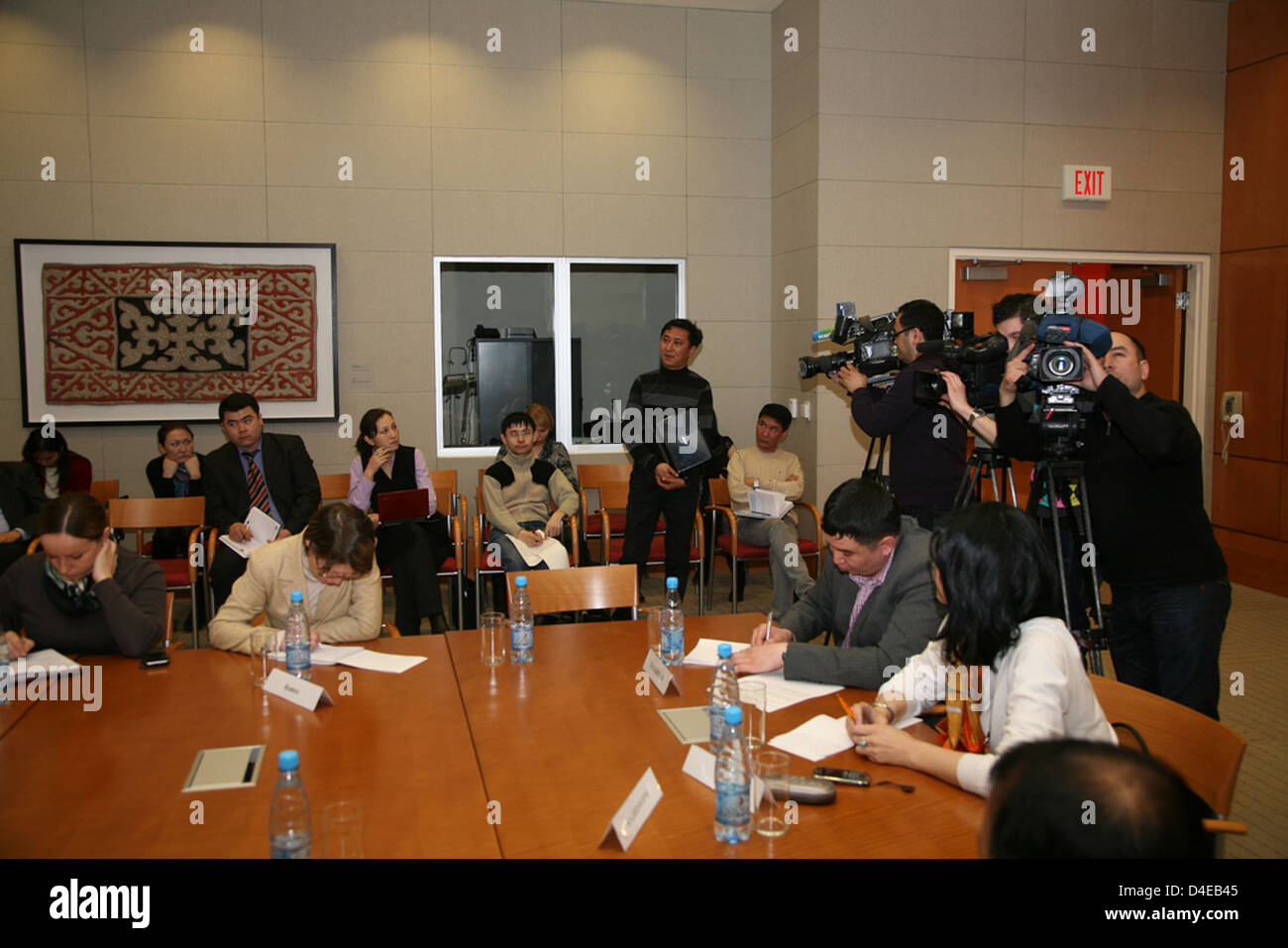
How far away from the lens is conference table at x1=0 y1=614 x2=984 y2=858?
5.98 feet

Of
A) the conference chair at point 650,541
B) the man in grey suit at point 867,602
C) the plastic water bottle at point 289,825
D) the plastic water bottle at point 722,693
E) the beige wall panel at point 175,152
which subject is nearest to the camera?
the plastic water bottle at point 289,825

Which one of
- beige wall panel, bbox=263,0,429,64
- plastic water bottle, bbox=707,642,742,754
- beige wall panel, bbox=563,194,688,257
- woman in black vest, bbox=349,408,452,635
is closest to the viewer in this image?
plastic water bottle, bbox=707,642,742,754

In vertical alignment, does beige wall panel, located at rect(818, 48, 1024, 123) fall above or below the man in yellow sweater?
above

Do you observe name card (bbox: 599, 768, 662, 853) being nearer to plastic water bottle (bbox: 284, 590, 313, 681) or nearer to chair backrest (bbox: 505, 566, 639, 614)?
plastic water bottle (bbox: 284, 590, 313, 681)

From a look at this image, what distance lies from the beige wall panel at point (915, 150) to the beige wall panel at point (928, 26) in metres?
0.49

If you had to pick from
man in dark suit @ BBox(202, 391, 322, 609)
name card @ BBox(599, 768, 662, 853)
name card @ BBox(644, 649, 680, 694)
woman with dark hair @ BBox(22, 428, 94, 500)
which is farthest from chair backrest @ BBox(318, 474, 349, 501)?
name card @ BBox(599, 768, 662, 853)

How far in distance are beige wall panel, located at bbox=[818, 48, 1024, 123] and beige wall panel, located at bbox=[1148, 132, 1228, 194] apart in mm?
1194

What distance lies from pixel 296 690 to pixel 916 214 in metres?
5.58

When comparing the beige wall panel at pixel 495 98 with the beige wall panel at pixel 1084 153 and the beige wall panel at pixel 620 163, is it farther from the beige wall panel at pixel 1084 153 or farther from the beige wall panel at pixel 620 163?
the beige wall panel at pixel 1084 153

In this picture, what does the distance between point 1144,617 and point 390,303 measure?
17.4 ft

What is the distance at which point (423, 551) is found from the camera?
5.00 metres

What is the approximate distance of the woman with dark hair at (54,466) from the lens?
18.7 feet

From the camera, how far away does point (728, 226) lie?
7234mm

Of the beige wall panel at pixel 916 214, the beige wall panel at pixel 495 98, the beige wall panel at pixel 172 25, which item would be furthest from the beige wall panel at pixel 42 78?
the beige wall panel at pixel 916 214
